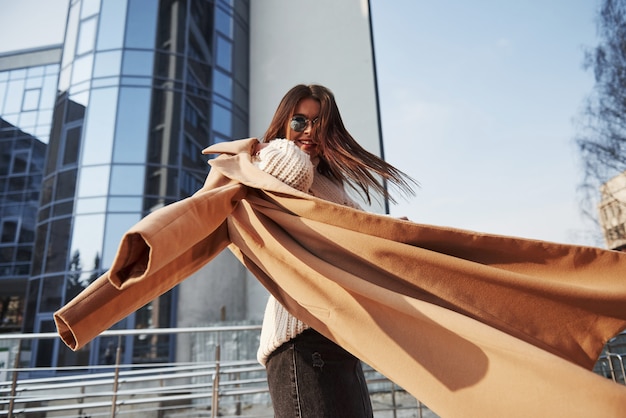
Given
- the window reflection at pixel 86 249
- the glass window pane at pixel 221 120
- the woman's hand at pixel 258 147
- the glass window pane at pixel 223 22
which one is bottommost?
the woman's hand at pixel 258 147

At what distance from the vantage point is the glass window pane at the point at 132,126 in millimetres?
12594

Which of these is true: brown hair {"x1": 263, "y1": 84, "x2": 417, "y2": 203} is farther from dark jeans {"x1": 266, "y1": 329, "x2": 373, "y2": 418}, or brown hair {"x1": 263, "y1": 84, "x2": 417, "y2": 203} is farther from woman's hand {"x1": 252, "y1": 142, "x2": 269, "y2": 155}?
dark jeans {"x1": 266, "y1": 329, "x2": 373, "y2": 418}

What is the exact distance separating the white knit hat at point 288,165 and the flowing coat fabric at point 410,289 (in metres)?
0.05

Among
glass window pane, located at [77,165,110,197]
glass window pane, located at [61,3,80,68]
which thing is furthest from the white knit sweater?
glass window pane, located at [61,3,80,68]

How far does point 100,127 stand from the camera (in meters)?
12.8

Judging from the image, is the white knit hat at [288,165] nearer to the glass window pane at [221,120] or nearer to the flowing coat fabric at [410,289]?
the flowing coat fabric at [410,289]

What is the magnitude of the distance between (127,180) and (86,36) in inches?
207

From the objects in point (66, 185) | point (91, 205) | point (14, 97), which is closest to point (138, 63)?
point (66, 185)

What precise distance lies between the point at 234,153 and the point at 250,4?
17917 millimetres

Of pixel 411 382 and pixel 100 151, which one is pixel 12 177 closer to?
pixel 100 151

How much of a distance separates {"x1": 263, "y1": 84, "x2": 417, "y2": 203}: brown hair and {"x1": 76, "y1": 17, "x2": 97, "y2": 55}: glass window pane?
47.3 feet

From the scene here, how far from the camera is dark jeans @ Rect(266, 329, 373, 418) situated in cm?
121

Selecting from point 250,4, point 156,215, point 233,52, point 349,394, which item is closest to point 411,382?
point 349,394

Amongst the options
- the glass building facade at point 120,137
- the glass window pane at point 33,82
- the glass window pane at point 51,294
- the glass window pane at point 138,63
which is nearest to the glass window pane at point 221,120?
the glass building facade at point 120,137
